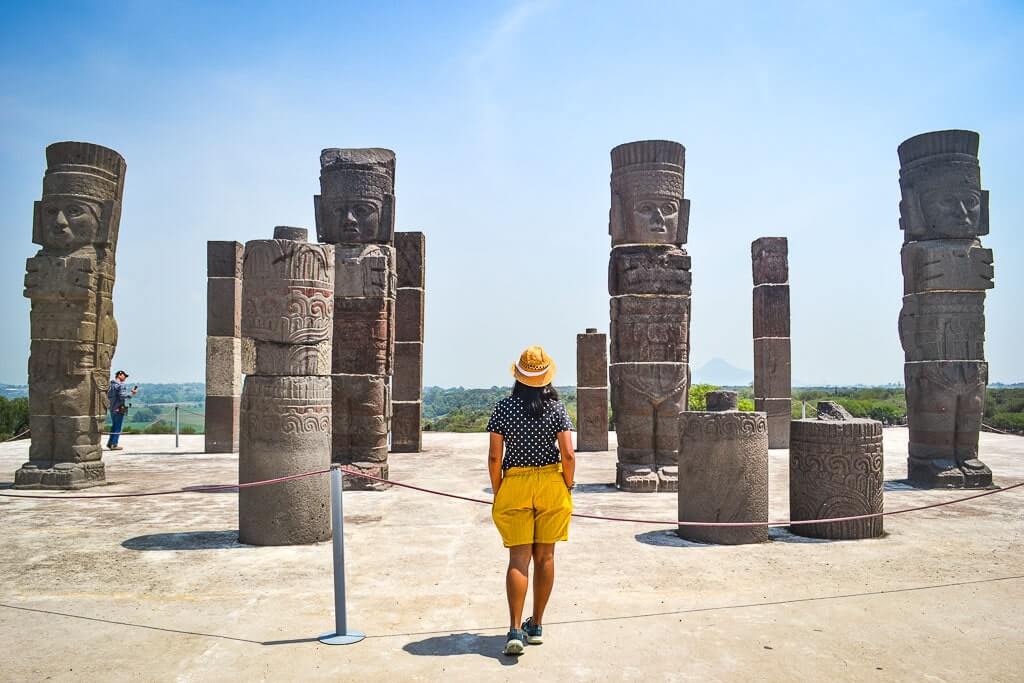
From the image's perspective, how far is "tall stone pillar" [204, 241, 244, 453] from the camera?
48.2 ft

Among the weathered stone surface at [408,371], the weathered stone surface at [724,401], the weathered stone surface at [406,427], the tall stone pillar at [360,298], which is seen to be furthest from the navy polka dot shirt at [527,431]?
the weathered stone surface at [408,371]

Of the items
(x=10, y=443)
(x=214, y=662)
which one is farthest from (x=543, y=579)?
(x=10, y=443)

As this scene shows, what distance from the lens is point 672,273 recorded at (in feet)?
33.6

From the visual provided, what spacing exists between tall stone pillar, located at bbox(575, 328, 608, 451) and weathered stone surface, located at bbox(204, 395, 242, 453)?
6.66 meters

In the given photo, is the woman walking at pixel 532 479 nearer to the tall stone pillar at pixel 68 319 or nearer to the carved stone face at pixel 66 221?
the tall stone pillar at pixel 68 319

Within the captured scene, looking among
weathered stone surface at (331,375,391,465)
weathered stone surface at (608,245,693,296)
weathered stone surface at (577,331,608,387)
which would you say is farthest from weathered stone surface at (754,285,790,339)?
weathered stone surface at (331,375,391,465)

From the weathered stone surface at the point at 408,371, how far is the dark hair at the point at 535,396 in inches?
424

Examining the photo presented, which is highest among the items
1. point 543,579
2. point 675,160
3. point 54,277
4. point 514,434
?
point 675,160

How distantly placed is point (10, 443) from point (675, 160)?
14.1 metres

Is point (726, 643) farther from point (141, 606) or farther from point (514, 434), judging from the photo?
point (141, 606)

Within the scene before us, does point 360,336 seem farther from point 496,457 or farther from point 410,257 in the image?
point 496,457

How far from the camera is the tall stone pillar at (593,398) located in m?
15.4

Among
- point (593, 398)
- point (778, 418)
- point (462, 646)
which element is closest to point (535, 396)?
point (462, 646)

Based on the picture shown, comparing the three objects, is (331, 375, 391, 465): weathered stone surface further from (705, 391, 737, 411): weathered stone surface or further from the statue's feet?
(705, 391, 737, 411): weathered stone surface
